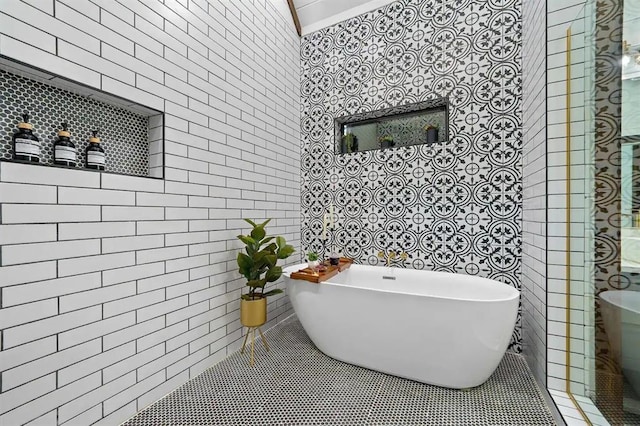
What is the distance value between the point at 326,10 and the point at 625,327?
143 inches

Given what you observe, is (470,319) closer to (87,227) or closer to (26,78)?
(87,227)

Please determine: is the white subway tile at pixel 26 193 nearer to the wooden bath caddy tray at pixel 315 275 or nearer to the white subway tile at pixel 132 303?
the white subway tile at pixel 132 303

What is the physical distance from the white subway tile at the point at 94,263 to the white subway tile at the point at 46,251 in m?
0.03

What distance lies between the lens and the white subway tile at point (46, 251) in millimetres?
1172

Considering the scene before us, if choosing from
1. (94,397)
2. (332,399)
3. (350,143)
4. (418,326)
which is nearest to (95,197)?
(94,397)

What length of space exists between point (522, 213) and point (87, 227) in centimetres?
297

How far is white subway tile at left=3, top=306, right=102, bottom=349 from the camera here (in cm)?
117

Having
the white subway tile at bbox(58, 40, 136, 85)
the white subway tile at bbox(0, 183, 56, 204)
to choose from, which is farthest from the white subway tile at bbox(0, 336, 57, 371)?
the white subway tile at bbox(58, 40, 136, 85)

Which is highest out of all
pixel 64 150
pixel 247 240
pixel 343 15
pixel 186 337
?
pixel 343 15

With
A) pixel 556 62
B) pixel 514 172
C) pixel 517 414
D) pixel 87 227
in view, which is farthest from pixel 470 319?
pixel 87 227

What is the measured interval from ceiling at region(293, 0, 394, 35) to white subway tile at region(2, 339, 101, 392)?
140 inches

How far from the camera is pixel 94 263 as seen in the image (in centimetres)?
145

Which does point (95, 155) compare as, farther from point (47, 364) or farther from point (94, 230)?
point (47, 364)

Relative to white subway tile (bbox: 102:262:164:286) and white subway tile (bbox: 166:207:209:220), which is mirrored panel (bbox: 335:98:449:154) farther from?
white subway tile (bbox: 102:262:164:286)
